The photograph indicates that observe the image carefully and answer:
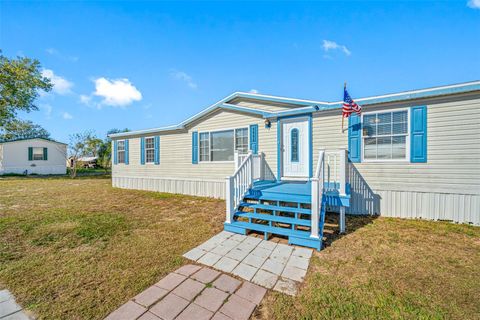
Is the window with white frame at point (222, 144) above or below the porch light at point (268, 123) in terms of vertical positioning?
below

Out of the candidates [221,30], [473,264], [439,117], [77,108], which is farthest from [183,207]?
[77,108]

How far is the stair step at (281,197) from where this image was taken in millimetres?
4175

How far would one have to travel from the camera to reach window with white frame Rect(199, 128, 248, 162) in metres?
7.45

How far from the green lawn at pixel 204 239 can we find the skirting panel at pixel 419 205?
0.35 metres

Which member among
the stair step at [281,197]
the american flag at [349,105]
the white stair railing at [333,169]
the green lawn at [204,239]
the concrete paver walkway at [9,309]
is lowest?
the green lawn at [204,239]

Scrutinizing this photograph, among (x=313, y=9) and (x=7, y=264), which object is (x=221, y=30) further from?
(x=7, y=264)

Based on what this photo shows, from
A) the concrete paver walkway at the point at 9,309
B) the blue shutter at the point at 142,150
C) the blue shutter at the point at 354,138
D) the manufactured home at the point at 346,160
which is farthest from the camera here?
the blue shutter at the point at 142,150

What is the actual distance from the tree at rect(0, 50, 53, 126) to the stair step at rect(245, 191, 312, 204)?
2255cm

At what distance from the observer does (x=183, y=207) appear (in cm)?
670

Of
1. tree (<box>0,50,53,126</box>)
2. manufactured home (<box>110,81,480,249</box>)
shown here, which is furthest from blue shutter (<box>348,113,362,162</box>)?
tree (<box>0,50,53,126</box>)

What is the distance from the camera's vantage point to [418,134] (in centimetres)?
497

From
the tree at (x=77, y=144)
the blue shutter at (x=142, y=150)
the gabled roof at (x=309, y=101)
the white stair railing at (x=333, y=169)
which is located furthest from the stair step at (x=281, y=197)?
the tree at (x=77, y=144)

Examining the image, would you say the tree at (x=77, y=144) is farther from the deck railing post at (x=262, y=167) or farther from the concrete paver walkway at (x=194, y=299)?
the concrete paver walkway at (x=194, y=299)

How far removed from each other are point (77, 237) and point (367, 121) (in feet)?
25.2
